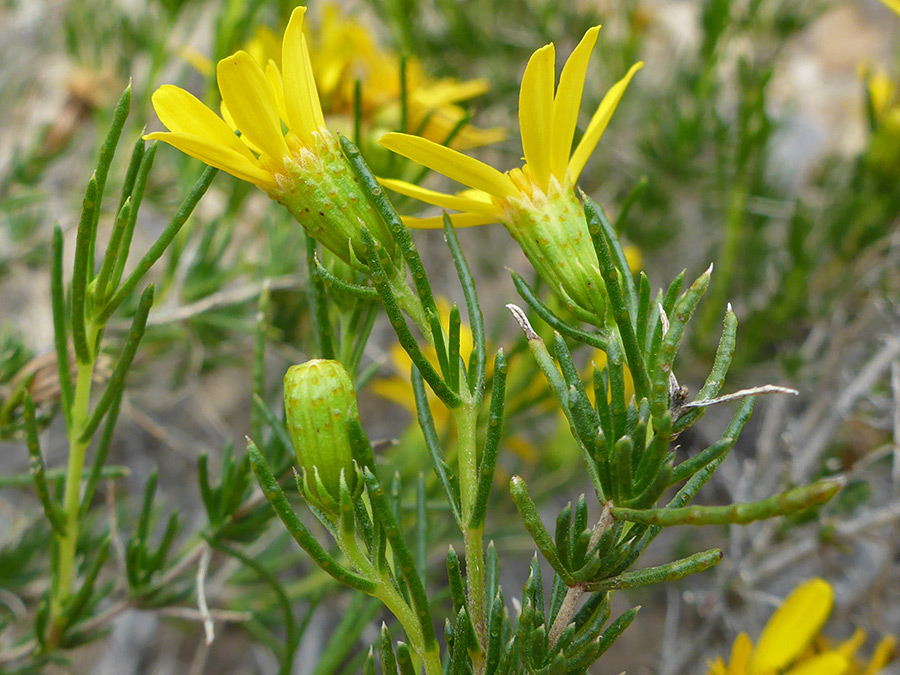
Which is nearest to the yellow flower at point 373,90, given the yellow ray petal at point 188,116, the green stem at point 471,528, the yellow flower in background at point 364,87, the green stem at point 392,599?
the yellow flower in background at point 364,87

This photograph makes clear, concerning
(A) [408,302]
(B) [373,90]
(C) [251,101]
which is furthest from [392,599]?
(B) [373,90]

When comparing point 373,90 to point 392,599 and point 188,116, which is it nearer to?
point 188,116

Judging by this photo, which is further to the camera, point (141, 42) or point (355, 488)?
point (141, 42)

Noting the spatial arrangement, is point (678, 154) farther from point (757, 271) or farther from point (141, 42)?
point (141, 42)

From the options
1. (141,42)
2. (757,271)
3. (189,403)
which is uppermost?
(141,42)

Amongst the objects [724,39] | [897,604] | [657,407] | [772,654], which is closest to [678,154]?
[724,39]

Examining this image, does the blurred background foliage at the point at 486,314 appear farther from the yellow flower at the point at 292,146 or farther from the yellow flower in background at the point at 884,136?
the yellow flower at the point at 292,146

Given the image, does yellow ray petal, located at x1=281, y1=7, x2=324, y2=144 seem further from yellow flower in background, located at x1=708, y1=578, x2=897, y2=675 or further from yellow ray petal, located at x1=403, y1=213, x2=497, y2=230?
yellow flower in background, located at x1=708, y1=578, x2=897, y2=675

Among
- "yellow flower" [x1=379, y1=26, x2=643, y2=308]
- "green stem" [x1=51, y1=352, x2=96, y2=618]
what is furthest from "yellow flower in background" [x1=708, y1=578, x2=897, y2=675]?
"green stem" [x1=51, y1=352, x2=96, y2=618]
